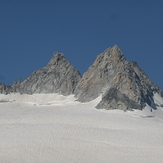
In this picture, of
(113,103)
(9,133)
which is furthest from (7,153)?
(113,103)

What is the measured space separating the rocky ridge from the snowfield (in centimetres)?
239

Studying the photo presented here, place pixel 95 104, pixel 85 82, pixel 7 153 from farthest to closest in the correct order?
1. pixel 85 82
2. pixel 95 104
3. pixel 7 153

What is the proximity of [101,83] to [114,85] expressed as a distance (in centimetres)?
587

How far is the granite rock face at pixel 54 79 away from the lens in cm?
11700

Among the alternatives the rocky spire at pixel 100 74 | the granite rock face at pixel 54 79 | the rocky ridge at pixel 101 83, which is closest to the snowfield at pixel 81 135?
the rocky ridge at pixel 101 83

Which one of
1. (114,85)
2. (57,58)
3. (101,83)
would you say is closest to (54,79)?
(57,58)

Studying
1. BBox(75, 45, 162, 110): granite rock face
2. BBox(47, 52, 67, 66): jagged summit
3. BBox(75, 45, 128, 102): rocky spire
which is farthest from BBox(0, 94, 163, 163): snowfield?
BBox(47, 52, 67, 66): jagged summit

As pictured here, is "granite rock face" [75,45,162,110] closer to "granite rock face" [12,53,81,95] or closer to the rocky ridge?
the rocky ridge

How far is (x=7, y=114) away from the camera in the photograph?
9456cm

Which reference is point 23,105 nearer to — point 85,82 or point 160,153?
point 85,82

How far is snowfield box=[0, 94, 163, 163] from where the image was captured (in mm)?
71062

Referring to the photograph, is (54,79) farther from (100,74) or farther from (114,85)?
(114,85)

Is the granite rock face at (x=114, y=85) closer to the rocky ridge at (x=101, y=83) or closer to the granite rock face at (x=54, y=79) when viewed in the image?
the rocky ridge at (x=101, y=83)

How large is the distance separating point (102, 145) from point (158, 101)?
37007mm
